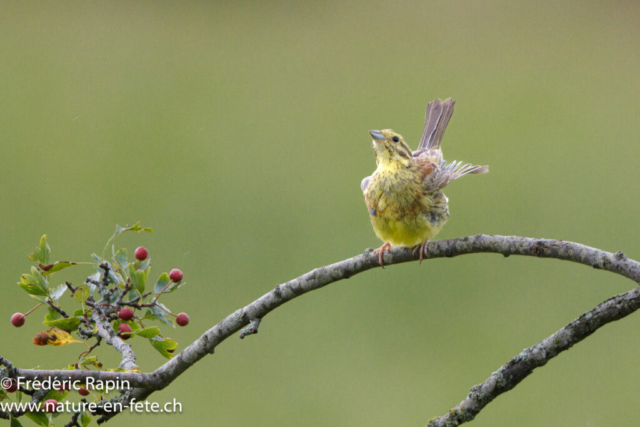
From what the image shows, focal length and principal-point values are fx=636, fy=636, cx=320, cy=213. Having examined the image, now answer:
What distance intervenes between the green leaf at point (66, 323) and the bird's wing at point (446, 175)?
1.46 m

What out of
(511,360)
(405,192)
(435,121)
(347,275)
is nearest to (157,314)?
(347,275)

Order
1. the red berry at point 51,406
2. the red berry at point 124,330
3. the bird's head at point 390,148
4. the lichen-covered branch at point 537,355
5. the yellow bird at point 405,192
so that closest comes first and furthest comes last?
the lichen-covered branch at point 537,355 → the red berry at point 51,406 → the red berry at point 124,330 → the yellow bird at point 405,192 → the bird's head at point 390,148

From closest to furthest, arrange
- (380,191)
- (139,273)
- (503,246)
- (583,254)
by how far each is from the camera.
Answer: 1. (583,254)
2. (503,246)
3. (139,273)
4. (380,191)

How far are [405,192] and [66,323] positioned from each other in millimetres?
1395

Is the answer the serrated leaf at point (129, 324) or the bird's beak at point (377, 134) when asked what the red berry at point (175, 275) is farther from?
the bird's beak at point (377, 134)

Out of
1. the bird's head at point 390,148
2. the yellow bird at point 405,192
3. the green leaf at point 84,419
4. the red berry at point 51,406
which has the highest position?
the bird's head at point 390,148

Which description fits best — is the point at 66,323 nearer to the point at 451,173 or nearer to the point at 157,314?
the point at 157,314

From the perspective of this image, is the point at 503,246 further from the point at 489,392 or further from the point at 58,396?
the point at 58,396

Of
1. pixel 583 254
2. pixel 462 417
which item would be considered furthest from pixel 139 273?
pixel 583 254

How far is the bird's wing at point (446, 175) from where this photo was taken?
104 inches

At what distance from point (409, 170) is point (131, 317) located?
1.32 m

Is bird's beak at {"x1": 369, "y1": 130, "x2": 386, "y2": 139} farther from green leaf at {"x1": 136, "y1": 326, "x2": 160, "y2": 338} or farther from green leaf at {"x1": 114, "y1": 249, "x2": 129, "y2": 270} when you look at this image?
green leaf at {"x1": 136, "y1": 326, "x2": 160, "y2": 338}

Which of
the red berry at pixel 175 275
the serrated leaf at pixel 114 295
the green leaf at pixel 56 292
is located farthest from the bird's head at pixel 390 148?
the green leaf at pixel 56 292

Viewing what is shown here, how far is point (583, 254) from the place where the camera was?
155 centimetres
